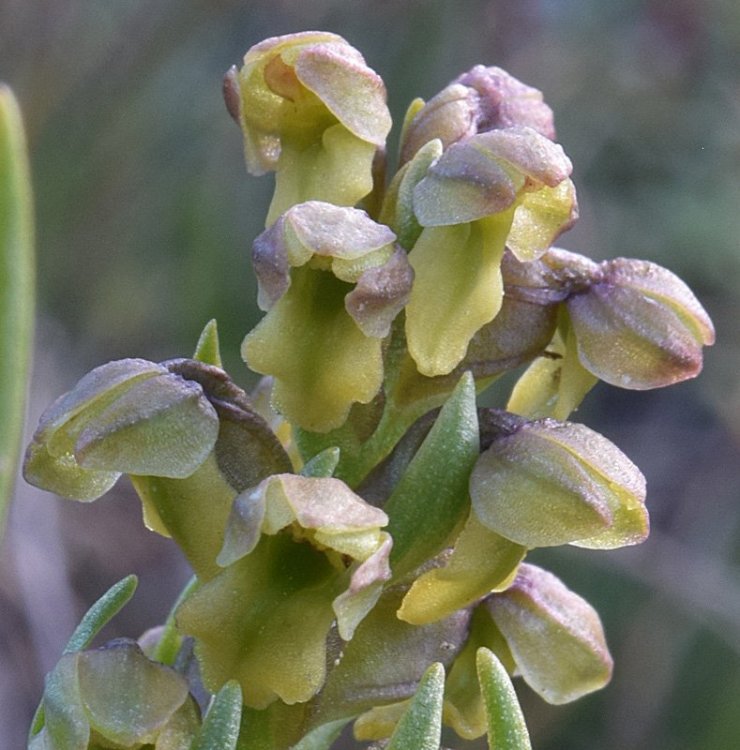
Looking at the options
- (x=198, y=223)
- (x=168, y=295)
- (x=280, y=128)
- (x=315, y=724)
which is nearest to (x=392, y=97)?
(x=198, y=223)

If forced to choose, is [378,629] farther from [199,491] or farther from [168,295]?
[168,295]

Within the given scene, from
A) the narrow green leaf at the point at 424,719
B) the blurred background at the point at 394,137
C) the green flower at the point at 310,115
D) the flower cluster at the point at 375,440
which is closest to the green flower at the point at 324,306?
the flower cluster at the point at 375,440

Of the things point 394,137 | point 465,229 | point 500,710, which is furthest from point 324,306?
point 394,137

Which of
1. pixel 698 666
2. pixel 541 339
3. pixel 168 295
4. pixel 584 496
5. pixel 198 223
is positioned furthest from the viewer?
pixel 168 295

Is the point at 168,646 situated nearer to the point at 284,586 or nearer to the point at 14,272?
the point at 284,586

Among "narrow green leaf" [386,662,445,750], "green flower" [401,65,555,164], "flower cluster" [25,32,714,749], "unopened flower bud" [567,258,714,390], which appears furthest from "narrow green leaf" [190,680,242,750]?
"green flower" [401,65,555,164]

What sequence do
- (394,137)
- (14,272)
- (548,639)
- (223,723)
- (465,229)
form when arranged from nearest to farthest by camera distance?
(14,272) → (223,723) → (465,229) → (548,639) → (394,137)

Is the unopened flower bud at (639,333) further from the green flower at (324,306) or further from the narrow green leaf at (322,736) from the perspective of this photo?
the narrow green leaf at (322,736)
